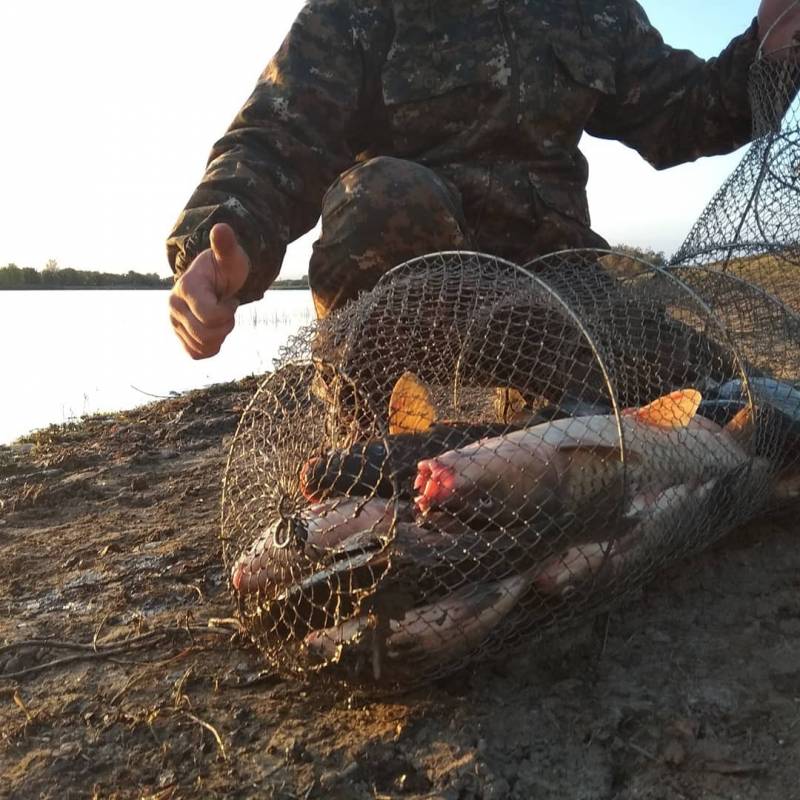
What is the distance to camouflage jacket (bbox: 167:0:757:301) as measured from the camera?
3498mm

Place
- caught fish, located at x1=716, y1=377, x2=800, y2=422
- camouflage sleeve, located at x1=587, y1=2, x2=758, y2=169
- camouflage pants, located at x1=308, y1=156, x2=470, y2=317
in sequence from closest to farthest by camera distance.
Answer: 1. caught fish, located at x1=716, y1=377, x2=800, y2=422
2. camouflage pants, located at x1=308, y1=156, x2=470, y2=317
3. camouflage sleeve, located at x1=587, y1=2, x2=758, y2=169

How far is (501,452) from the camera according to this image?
2.09 metres

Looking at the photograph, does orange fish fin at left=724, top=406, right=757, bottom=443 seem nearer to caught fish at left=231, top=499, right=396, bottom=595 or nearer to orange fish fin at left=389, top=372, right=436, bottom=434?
Answer: orange fish fin at left=389, top=372, right=436, bottom=434

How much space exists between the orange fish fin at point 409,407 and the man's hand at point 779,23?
2.06 metres

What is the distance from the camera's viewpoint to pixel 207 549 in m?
3.05

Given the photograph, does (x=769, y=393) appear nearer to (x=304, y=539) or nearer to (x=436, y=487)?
(x=436, y=487)

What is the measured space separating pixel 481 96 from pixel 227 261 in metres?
1.64

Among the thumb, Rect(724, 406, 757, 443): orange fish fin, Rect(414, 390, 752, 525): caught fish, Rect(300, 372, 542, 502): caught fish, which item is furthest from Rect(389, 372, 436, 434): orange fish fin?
Rect(724, 406, 757, 443): orange fish fin

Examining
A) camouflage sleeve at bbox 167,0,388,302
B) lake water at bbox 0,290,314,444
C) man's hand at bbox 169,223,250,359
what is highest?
camouflage sleeve at bbox 167,0,388,302

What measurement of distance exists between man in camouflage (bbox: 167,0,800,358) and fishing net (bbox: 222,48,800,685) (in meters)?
0.41

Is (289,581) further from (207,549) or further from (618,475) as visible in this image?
(207,549)

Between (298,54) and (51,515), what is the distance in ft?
7.32

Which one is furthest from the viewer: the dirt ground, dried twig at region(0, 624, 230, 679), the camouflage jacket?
the camouflage jacket

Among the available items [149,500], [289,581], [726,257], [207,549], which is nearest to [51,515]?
[149,500]
